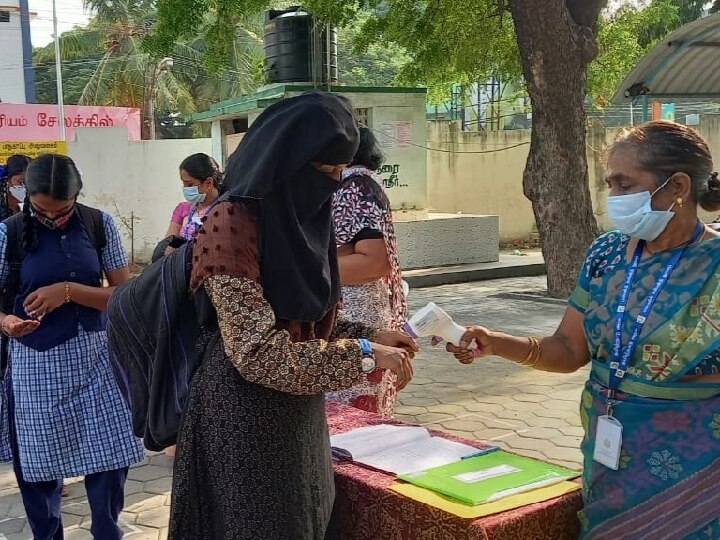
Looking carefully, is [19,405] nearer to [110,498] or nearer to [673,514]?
[110,498]

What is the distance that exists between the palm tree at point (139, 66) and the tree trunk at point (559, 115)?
1748 cm

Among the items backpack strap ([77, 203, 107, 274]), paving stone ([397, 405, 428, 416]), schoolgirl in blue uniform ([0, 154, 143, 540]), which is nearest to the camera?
schoolgirl in blue uniform ([0, 154, 143, 540])

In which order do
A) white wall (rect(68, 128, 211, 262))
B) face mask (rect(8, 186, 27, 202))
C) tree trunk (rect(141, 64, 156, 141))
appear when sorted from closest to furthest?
face mask (rect(8, 186, 27, 202)), white wall (rect(68, 128, 211, 262)), tree trunk (rect(141, 64, 156, 141))

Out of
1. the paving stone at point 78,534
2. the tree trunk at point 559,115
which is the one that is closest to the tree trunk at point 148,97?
the tree trunk at point 559,115

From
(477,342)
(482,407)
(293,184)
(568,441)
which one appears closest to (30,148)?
(482,407)

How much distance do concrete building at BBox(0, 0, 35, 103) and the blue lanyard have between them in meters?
20.1

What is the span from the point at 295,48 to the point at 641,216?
9.93m

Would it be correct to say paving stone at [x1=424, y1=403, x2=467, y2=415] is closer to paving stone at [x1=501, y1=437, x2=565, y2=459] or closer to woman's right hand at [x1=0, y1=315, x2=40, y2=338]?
paving stone at [x1=501, y1=437, x2=565, y2=459]

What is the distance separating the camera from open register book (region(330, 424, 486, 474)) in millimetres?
2180

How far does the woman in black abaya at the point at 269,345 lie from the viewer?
5.70 feet

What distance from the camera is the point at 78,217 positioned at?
336 cm

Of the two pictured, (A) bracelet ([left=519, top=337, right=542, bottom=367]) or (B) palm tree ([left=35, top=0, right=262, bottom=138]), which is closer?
(A) bracelet ([left=519, top=337, right=542, bottom=367])

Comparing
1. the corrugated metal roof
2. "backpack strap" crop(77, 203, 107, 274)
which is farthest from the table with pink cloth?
the corrugated metal roof

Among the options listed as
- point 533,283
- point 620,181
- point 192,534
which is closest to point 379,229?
point 620,181
